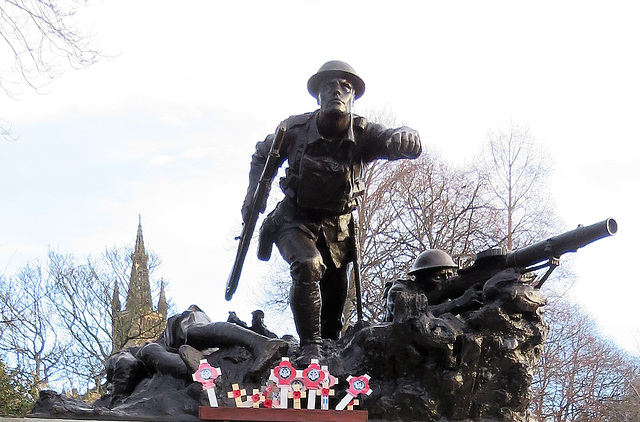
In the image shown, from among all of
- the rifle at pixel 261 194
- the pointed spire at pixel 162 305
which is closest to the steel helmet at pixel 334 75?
the rifle at pixel 261 194

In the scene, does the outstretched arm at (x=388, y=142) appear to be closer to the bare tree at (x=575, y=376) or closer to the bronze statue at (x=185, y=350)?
the bronze statue at (x=185, y=350)

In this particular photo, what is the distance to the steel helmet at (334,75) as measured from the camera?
5.90 m

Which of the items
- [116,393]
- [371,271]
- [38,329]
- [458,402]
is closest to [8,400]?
[38,329]

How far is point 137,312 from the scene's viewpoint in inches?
796

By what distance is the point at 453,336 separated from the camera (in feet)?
16.7

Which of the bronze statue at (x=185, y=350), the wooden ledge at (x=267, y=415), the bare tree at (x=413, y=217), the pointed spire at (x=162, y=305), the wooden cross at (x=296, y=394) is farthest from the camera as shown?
the pointed spire at (x=162, y=305)

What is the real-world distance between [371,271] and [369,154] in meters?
12.0

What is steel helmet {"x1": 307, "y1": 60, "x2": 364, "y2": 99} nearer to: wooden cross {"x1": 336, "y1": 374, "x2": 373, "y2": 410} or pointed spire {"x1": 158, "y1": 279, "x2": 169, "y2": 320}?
wooden cross {"x1": 336, "y1": 374, "x2": 373, "y2": 410}

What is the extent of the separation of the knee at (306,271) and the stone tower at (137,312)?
1404 cm

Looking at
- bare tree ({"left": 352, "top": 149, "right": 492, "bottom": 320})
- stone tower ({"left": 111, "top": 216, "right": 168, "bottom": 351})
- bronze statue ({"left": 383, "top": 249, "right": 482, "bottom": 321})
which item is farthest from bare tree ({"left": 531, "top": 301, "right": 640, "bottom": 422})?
bronze statue ({"left": 383, "top": 249, "right": 482, "bottom": 321})

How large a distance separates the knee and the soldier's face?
1.17 metres

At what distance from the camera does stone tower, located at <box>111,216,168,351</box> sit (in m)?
19.5

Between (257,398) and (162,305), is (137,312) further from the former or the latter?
(257,398)

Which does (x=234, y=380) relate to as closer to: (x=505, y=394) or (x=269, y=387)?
(x=269, y=387)
